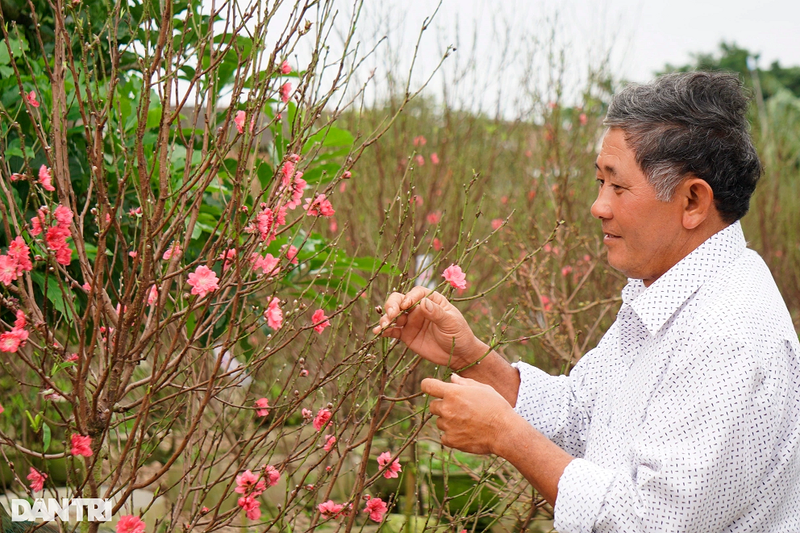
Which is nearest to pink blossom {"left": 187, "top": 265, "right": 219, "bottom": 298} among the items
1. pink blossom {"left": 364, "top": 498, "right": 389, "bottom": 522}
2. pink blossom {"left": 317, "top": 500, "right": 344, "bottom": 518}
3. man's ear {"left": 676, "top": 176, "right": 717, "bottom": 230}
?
pink blossom {"left": 317, "top": 500, "right": 344, "bottom": 518}

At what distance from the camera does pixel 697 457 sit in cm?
131

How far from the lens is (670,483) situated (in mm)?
1309

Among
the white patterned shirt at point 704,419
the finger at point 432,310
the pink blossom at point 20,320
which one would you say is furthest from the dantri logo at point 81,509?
the white patterned shirt at point 704,419

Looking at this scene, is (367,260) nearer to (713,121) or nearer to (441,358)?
(441,358)

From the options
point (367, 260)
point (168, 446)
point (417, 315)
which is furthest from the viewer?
point (168, 446)

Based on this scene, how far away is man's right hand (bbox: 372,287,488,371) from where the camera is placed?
Result: 1.84 metres

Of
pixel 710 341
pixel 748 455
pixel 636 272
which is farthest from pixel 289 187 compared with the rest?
pixel 748 455

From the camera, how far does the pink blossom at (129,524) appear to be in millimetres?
1589

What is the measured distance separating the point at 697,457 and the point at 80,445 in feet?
4.08

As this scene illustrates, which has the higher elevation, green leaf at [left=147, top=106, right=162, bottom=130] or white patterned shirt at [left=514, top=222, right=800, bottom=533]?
green leaf at [left=147, top=106, right=162, bottom=130]

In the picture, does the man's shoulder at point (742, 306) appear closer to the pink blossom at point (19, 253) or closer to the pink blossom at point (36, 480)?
the pink blossom at point (19, 253)

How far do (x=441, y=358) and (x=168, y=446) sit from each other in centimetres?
387

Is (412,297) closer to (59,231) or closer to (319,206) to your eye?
(319,206)

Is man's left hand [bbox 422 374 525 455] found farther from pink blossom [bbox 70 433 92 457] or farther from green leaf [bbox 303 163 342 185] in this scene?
green leaf [bbox 303 163 342 185]
